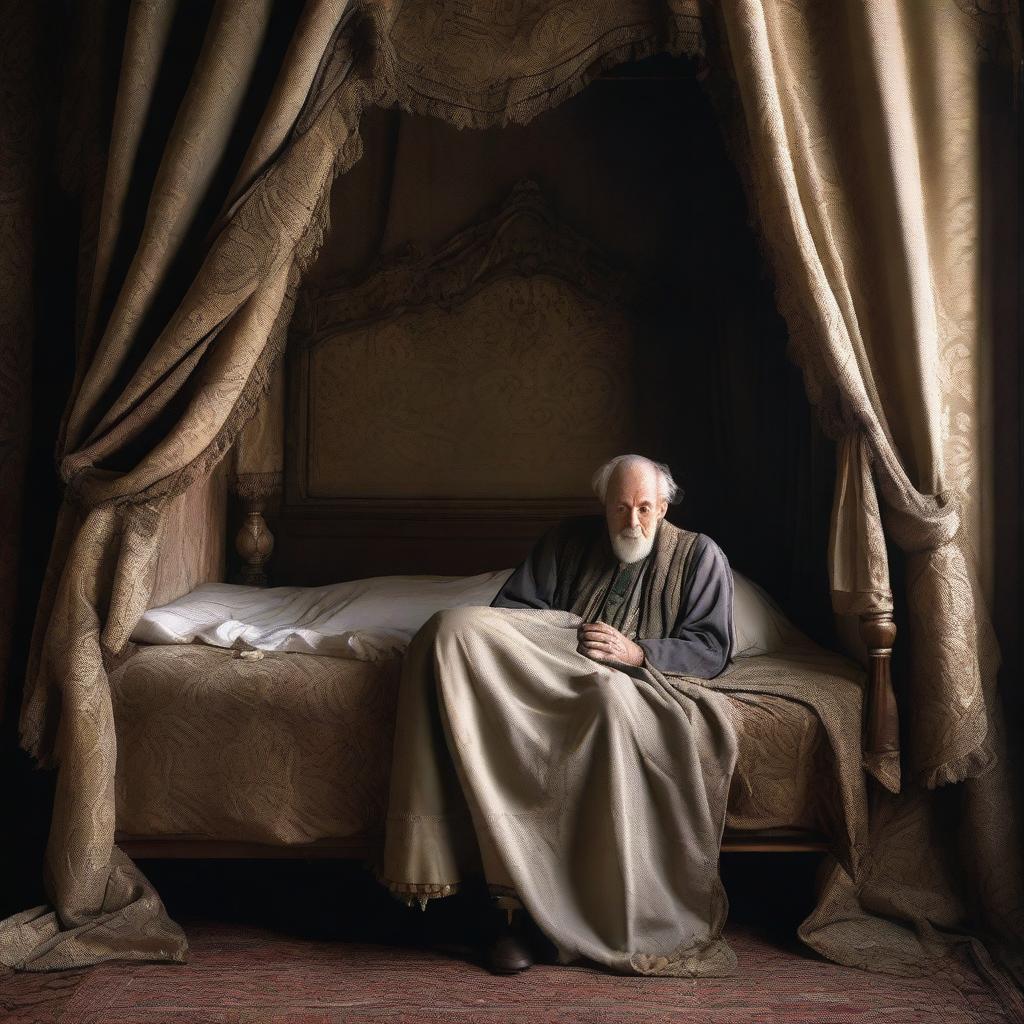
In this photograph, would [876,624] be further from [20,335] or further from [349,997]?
[20,335]

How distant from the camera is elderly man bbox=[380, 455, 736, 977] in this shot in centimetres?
273

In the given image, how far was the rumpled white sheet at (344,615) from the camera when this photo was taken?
10.1ft

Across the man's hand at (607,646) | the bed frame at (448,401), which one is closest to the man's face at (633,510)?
the man's hand at (607,646)

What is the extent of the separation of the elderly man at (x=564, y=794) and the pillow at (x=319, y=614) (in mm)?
295

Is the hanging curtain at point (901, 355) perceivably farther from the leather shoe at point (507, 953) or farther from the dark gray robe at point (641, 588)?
the leather shoe at point (507, 953)

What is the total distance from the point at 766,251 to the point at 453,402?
1.64m

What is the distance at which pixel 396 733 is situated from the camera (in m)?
2.82

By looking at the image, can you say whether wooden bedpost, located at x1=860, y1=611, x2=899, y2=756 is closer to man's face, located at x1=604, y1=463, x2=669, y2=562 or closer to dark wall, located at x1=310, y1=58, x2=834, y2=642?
man's face, located at x1=604, y1=463, x2=669, y2=562

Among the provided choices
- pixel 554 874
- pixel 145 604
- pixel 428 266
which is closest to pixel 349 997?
pixel 554 874

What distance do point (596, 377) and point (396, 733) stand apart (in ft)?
6.37

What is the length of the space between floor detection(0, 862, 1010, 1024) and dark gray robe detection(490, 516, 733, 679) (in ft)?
2.24

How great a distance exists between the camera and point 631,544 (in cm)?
321

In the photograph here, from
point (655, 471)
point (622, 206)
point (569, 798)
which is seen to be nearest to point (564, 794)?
point (569, 798)

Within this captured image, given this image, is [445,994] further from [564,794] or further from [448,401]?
[448,401]
